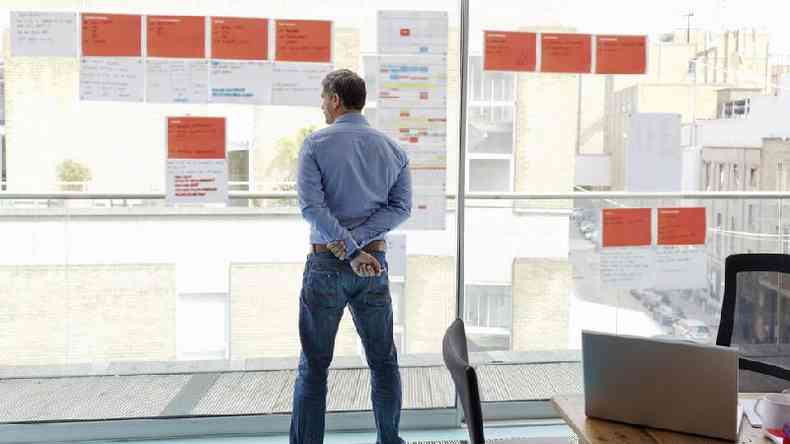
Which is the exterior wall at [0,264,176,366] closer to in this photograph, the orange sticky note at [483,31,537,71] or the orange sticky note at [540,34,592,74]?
the orange sticky note at [483,31,537,71]

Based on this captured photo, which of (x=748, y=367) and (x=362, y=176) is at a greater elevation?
(x=362, y=176)

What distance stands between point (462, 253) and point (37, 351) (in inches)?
76.1

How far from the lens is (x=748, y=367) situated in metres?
2.83

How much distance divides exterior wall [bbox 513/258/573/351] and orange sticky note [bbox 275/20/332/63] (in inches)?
52.9

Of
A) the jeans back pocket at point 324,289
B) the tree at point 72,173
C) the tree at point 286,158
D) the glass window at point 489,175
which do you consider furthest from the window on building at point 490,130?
the tree at point 72,173

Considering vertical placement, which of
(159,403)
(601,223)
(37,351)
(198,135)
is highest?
(198,135)

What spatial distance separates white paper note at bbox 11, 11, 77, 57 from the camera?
3629mm

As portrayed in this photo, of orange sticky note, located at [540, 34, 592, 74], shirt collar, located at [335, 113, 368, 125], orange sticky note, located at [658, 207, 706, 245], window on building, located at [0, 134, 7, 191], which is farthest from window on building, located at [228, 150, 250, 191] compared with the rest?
orange sticky note, located at [658, 207, 706, 245]

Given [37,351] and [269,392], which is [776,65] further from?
[37,351]

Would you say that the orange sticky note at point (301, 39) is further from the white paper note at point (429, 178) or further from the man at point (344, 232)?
the white paper note at point (429, 178)

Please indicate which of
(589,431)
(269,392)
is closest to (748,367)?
(589,431)

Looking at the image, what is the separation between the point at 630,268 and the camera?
13.4 ft

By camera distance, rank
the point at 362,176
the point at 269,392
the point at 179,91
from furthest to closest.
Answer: the point at 269,392
the point at 179,91
the point at 362,176

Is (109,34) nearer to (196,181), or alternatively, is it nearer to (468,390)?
(196,181)
